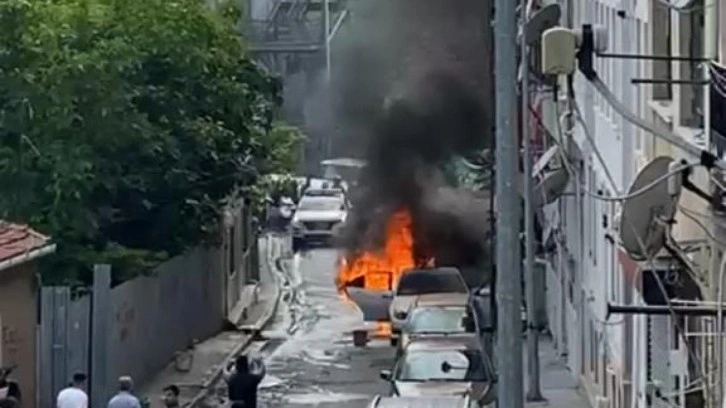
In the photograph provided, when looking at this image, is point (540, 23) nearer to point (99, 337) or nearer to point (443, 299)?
point (99, 337)

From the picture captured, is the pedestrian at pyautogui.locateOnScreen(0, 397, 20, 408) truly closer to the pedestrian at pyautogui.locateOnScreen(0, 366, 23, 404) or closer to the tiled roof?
the pedestrian at pyautogui.locateOnScreen(0, 366, 23, 404)

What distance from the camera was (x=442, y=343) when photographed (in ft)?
90.4

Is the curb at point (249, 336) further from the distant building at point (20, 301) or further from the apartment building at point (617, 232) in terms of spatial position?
the apartment building at point (617, 232)

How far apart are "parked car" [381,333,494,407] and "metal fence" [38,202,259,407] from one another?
3.59 metres

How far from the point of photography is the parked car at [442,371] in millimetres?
25781

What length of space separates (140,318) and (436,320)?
457 cm

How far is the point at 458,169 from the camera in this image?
47.6m

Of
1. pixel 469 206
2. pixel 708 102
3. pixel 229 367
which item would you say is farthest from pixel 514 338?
pixel 469 206

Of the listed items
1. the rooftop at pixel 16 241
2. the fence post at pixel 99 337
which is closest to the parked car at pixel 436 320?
the fence post at pixel 99 337

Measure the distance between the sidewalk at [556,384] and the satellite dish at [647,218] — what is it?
46.9 feet

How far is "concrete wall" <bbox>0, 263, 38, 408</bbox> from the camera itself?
24.2 m

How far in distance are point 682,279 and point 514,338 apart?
428 cm

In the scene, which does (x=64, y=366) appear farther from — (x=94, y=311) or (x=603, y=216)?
(x=603, y=216)

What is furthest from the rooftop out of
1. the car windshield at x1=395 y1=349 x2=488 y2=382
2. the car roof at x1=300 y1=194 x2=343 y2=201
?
the car roof at x1=300 y1=194 x2=343 y2=201
